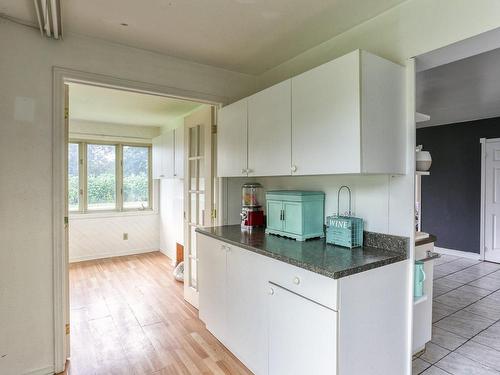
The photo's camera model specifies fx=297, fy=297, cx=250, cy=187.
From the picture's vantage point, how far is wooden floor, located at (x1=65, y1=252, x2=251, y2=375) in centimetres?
216

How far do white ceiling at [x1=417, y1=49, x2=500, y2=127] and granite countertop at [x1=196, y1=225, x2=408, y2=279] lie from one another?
1.95 metres

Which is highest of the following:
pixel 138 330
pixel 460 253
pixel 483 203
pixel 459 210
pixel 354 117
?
pixel 354 117

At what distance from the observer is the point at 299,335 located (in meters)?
1.60

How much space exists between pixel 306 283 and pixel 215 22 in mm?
1744

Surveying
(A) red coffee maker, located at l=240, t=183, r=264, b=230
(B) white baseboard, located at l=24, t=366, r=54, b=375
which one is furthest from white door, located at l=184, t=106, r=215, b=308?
(B) white baseboard, located at l=24, t=366, r=54, b=375

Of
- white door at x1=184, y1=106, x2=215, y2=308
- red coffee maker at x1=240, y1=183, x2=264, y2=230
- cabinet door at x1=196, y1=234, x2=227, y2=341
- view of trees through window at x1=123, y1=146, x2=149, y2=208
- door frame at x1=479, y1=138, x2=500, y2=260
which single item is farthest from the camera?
view of trees through window at x1=123, y1=146, x2=149, y2=208

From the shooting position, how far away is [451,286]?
378 centimetres

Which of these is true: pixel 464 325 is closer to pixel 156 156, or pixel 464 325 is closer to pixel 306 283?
pixel 306 283

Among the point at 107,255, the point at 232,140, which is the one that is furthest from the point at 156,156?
the point at 232,140

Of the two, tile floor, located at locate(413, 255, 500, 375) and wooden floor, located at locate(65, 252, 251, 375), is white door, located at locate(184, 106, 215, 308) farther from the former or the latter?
tile floor, located at locate(413, 255, 500, 375)

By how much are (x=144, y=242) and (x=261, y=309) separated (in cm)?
422

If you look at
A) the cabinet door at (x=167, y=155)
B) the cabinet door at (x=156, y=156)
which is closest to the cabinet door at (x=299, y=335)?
the cabinet door at (x=167, y=155)

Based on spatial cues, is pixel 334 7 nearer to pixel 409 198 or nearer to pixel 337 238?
pixel 409 198

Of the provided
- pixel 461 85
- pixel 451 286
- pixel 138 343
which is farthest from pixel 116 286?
pixel 461 85
